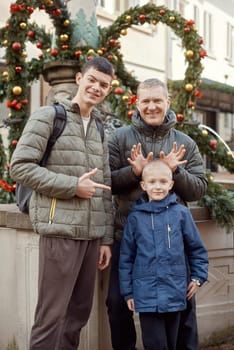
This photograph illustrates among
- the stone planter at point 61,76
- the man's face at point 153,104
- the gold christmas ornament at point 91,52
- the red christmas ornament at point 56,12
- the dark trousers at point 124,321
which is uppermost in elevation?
the red christmas ornament at point 56,12

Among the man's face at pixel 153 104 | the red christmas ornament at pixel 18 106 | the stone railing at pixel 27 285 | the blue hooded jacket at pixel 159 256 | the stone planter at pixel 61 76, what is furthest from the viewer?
the stone planter at pixel 61 76

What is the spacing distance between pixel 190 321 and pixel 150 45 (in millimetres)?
14933

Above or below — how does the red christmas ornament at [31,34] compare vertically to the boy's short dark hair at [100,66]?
above

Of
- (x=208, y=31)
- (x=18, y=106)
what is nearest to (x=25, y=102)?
(x=18, y=106)

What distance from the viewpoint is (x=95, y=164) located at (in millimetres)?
2867

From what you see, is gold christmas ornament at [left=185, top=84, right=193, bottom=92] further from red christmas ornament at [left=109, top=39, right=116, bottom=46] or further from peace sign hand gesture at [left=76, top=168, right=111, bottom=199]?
peace sign hand gesture at [left=76, top=168, right=111, bottom=199]

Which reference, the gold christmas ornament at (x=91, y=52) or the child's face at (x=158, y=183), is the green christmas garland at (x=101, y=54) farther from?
the child's face at (x=158, y=183)

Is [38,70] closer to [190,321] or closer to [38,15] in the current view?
[190,321]

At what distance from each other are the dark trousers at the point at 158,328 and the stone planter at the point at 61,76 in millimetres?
2741

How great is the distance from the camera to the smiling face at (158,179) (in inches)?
113

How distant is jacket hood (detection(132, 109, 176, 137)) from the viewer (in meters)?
3.06

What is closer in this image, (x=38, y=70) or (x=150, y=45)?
(x=38, y=70)

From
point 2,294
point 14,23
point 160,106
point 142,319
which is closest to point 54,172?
point 160,106

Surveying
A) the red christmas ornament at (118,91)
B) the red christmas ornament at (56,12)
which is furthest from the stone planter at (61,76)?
the red christmas ornament at (118,91)
